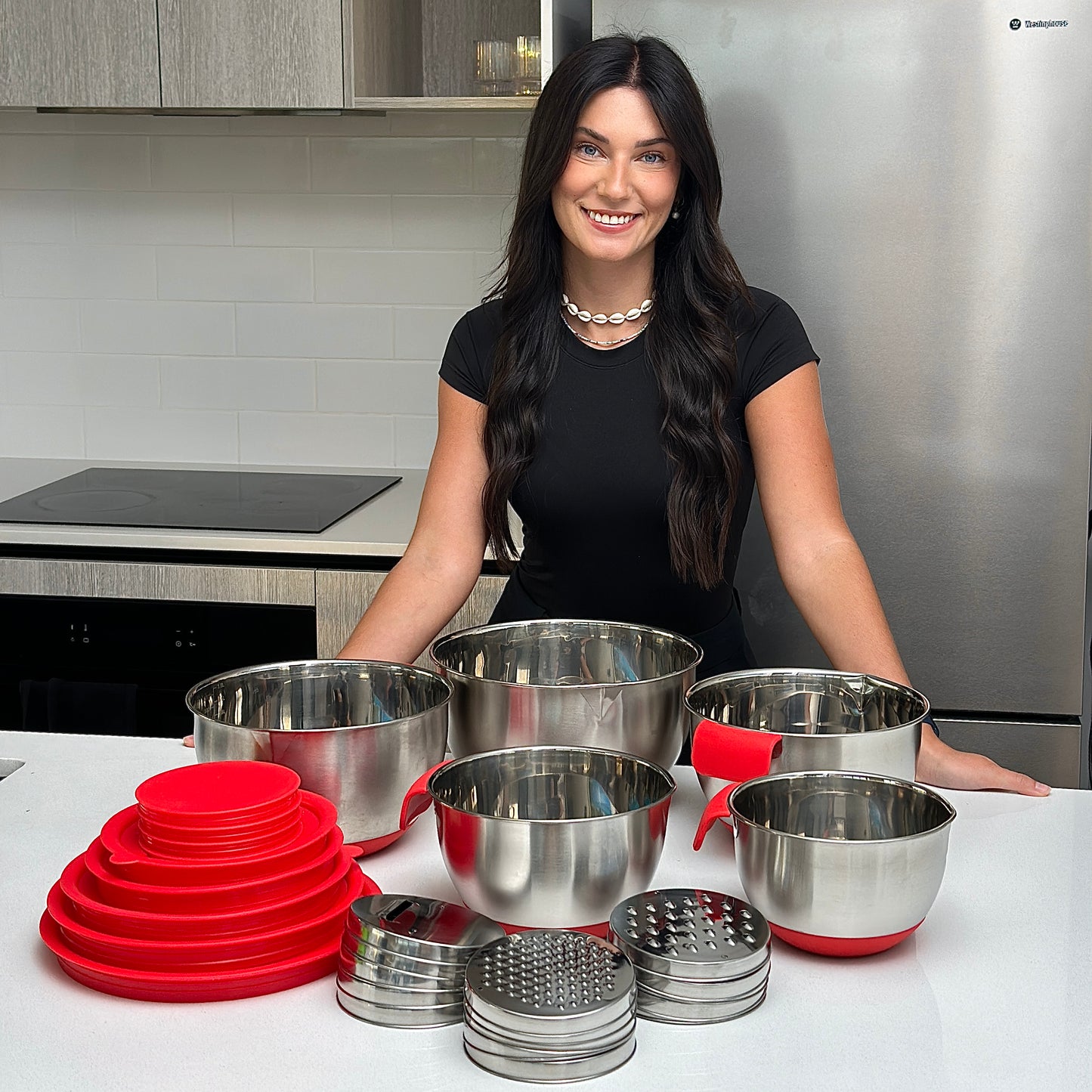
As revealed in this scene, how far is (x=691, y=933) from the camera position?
34.5 inches

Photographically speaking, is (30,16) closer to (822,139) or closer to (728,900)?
(822,139)

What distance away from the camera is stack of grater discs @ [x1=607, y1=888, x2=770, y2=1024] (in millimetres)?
842

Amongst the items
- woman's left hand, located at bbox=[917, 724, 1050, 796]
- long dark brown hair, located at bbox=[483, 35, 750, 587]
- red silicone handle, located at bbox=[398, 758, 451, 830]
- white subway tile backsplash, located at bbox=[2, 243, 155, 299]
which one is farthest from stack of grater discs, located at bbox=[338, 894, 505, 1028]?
white subway tile backsplash, located at bbox=[2, 243, 155, 299]

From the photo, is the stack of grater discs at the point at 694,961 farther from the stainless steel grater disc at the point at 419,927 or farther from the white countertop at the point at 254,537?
the white countertop at the point at 254,537

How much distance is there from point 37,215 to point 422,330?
2.86 ft

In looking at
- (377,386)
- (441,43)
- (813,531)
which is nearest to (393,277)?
(377,386)

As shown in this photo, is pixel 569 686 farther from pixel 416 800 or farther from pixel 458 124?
pixel 458 124

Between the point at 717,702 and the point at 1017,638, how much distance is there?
1.18 metres

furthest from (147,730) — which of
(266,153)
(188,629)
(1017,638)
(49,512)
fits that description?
(1017,638)

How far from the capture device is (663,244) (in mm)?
1798

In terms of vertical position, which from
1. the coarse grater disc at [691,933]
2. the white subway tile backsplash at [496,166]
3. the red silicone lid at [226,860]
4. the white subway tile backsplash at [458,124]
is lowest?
the coarse grater disc at [691,933]

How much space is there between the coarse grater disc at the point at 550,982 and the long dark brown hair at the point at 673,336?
3.05 ft

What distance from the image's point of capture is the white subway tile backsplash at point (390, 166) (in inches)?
109

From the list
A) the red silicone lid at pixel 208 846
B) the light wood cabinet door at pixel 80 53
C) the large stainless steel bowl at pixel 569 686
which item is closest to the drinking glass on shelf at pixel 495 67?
the light wood cabinet door at pixel 80 53
